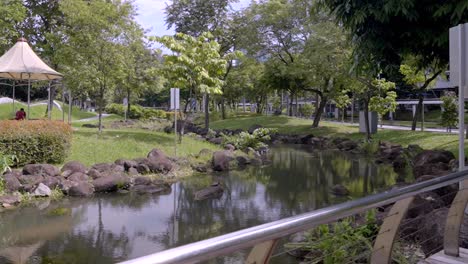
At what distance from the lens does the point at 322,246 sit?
219 inches

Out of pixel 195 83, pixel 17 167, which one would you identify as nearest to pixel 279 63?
pixel 195 83

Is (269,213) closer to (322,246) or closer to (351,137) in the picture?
(322,246)

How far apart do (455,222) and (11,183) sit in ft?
32.2

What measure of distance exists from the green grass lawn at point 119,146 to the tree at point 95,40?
3033mm

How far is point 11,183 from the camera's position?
34.1 ft

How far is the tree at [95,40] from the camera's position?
19.6 m

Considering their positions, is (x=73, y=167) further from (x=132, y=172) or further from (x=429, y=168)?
(x=429, y=168)

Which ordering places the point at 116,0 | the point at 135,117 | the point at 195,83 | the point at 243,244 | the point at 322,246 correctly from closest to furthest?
the point at 243,244 → the point at 322,246 → the point at 195,83 → the point at 116,0 → the point at 135,117

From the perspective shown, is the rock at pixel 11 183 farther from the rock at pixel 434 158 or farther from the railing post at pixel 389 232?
the rock at pixel 434 158

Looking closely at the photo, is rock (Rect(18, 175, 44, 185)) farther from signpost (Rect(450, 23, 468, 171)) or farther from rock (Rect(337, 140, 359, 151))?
rock (Rect(337, 140, 359, 151))

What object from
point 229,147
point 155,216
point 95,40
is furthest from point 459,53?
point 95,40

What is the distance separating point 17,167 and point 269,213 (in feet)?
23.8

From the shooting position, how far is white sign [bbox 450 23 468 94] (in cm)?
416

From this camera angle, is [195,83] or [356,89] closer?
[195,83]
